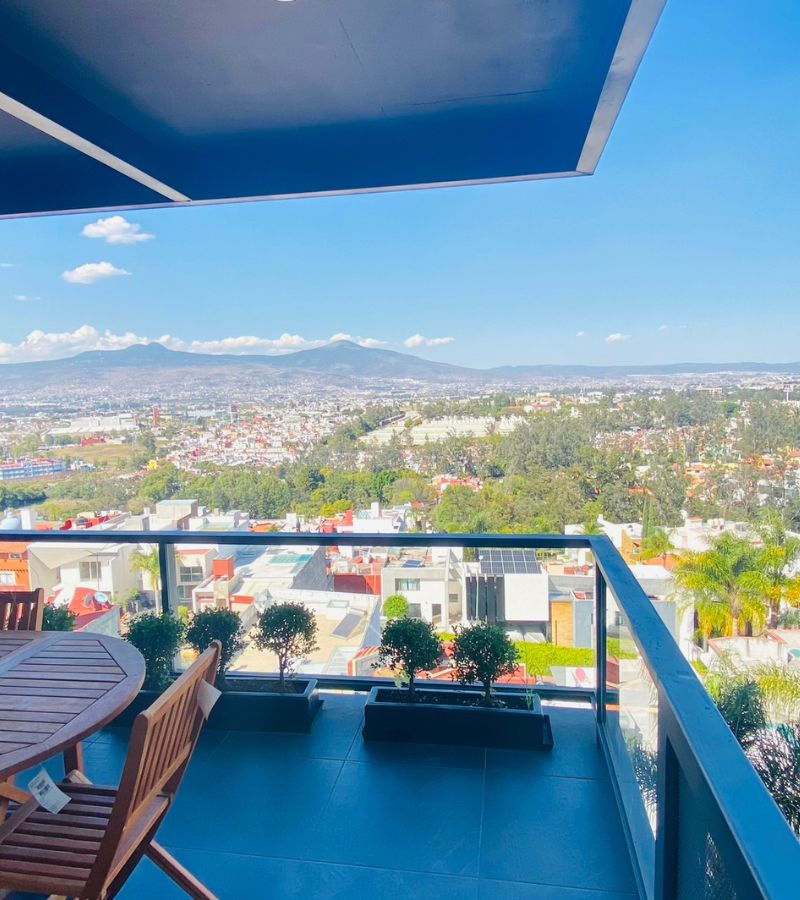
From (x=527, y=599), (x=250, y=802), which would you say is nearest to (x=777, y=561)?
(x=527, y=599)

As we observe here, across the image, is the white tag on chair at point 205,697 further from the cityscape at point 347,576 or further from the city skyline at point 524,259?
the city skyline at point 524,259

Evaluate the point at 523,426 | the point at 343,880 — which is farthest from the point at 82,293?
the point at 343,880

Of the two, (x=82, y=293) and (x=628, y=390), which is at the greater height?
(x=82, y=293)

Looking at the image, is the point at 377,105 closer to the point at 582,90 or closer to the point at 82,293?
the point at 582,90

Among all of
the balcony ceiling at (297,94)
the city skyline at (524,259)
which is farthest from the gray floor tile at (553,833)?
the city skyline at (524,259)

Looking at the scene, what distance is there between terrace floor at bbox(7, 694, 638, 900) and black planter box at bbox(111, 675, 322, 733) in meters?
0.06

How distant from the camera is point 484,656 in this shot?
3.35m

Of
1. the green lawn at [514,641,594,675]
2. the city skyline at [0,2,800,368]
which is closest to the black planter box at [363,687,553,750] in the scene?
the green lawn at [514,641,594,675]

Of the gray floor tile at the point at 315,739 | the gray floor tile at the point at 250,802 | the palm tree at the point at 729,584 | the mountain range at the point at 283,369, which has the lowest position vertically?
the palm tree at the point at 729,584

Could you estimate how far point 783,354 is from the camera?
48.7 ft

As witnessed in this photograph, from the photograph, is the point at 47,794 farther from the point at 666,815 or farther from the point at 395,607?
the point at 395,607

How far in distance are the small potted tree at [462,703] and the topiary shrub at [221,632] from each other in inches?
34.1

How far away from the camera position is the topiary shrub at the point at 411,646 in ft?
11.2

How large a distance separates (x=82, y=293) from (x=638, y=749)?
16.0m
